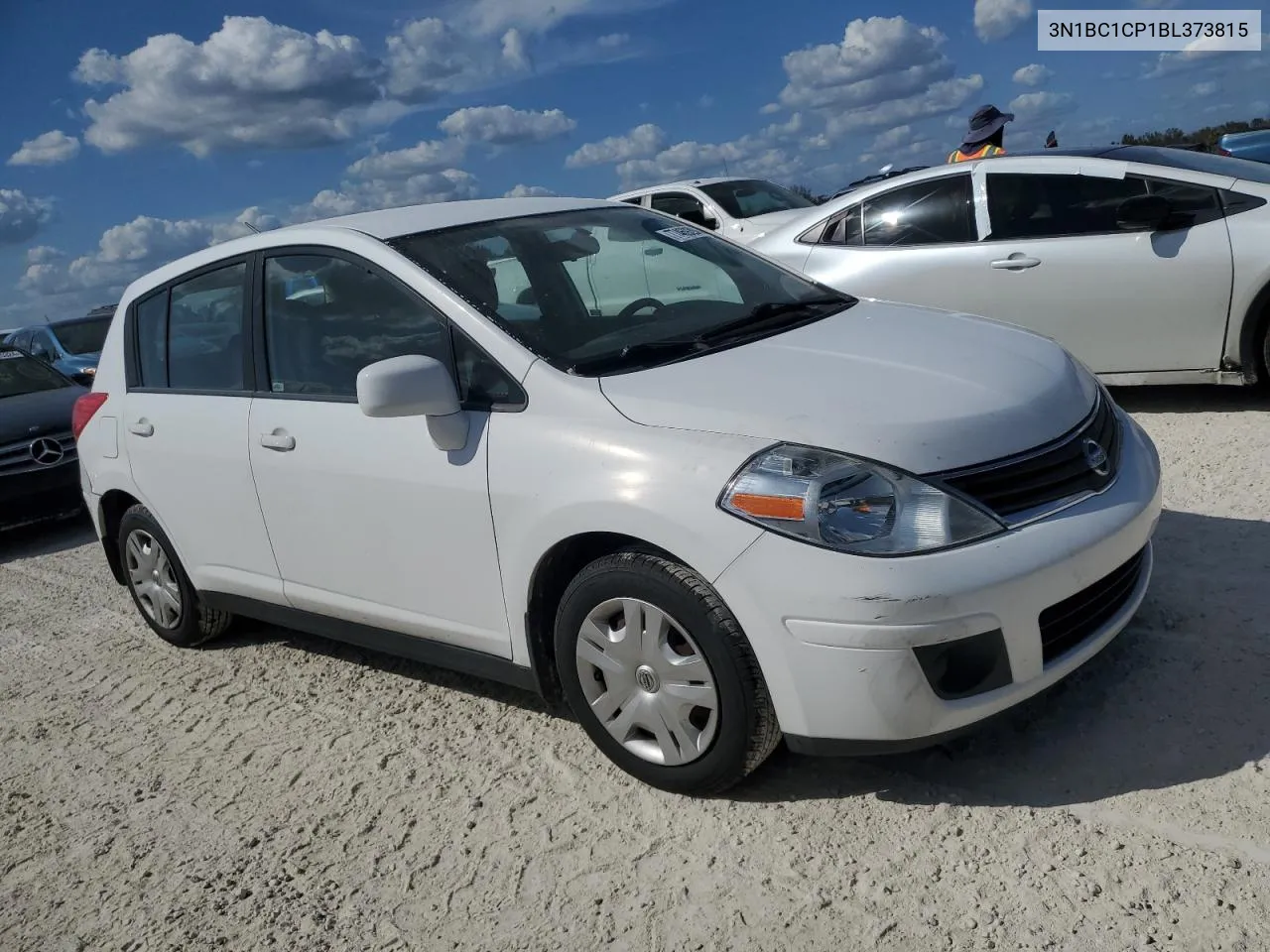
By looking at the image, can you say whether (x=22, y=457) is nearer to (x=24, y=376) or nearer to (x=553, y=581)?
(x=24, y=376)

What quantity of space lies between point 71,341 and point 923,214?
440 inches

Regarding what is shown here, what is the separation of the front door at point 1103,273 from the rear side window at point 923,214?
0.56 ft

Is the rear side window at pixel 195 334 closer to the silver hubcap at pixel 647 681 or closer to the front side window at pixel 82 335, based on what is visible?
the silver hubcap at pixel 647 681

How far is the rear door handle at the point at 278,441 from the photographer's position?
381cm

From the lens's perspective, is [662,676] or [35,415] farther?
[35,415]

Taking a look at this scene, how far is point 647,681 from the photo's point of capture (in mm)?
3010

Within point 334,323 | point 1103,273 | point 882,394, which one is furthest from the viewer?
point 1103,273

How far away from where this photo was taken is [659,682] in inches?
117

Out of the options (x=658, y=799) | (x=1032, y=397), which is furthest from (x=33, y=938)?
(x=1032, y=397)

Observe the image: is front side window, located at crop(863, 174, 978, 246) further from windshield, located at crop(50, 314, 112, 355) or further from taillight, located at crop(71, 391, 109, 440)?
windshield, located at crop(50, 314, 112, 355)

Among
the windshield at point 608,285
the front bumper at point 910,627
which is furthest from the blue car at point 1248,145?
the front bumper at point 910,627

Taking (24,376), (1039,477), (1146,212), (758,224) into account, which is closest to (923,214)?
(1146,212)

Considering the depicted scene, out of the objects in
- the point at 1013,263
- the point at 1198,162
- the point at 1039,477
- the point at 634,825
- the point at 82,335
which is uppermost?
the point at 1198,162

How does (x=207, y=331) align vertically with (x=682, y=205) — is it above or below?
below
